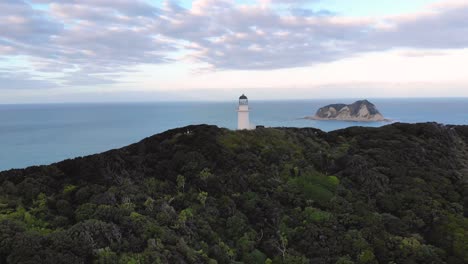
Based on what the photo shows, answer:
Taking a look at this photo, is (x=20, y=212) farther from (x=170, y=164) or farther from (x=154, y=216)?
(x=170, y=164)

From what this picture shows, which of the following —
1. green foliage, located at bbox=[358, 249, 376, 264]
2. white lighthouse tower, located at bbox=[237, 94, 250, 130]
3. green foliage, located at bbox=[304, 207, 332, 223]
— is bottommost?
green foliage, located at bbox=[358, 249, 376, 264]

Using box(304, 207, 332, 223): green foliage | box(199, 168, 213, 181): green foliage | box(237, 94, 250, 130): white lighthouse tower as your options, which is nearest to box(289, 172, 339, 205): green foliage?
box(304, 207, 332, 223): green foliage

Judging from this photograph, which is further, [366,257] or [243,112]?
[243,112]

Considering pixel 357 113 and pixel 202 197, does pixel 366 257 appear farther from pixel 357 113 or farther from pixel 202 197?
pixel 357 113

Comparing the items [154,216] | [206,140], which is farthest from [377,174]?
[154,216]

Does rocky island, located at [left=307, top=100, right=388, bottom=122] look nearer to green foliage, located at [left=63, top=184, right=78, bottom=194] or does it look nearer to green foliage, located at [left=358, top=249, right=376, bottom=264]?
green foliage, located at [left=358, top=249, right=376, bottom=264]

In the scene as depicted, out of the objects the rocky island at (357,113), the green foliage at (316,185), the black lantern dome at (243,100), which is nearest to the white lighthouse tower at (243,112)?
the black lantern dome at (243,100)

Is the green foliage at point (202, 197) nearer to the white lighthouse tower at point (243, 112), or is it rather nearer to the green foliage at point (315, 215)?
the green foliage at point (315, 215)

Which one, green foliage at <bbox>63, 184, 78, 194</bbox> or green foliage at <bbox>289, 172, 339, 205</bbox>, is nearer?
green foliage at <bbox>63, 184, 78, 194</bbox>

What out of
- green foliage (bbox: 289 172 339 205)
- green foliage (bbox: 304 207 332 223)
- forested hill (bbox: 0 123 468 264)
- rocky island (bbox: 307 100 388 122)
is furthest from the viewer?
rocky island (bbox: 307 100 388 122)

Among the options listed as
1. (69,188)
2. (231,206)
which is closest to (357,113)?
(231,206)
